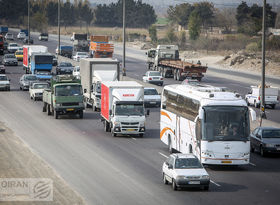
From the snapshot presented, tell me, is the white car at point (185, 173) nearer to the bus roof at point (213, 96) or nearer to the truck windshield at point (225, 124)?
the truck windshield at point (225, 124)

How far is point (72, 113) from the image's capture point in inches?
1852

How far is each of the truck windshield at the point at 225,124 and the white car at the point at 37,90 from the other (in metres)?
29.9

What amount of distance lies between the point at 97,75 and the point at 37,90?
9.17 meters

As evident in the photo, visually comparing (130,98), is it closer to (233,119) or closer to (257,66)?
(233,119)

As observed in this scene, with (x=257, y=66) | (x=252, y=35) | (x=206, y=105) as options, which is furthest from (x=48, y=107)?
(x=252, y=35)

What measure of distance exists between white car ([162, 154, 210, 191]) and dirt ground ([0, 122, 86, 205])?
386 cm

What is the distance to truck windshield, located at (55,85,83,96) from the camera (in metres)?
46.8

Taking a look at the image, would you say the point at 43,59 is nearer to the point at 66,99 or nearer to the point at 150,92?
the point at 150,92

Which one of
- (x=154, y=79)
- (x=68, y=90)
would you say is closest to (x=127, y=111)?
(x=68, y=90)

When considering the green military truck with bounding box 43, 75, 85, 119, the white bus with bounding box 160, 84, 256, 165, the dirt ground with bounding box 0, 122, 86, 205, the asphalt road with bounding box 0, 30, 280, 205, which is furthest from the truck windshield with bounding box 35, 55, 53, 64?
the white bus with bounding box 160, 84, 256, 165

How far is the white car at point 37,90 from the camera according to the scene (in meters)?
57.3

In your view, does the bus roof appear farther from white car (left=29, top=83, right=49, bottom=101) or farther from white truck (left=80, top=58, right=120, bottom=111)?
white car (left=29, top=83, right=49, bottom=101)

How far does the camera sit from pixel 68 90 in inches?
1848

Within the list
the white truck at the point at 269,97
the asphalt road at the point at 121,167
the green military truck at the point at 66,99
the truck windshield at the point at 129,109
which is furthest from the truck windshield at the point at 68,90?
the white truck at the point at 269,97
